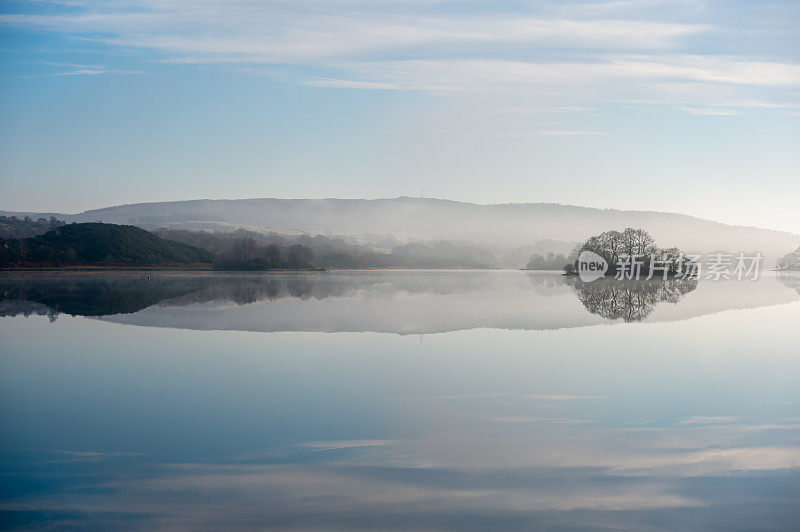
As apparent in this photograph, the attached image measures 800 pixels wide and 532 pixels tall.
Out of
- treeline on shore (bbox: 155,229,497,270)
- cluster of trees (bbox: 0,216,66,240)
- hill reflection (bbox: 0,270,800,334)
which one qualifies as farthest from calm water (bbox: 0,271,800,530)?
cluster of trees (bbox: 0,216,66,240)

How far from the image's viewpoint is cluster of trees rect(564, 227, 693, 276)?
57.7 meters

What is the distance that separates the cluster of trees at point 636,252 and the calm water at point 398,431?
44578 millimetres

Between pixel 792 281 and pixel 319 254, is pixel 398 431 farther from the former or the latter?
pixel 319 254

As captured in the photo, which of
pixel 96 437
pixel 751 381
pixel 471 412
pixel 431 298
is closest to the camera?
pixel 96 437

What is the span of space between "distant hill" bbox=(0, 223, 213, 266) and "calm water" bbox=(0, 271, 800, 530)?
69.5m

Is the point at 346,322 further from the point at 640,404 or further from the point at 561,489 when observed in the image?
the point at 561,489

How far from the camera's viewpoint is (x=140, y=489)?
17.6 ft

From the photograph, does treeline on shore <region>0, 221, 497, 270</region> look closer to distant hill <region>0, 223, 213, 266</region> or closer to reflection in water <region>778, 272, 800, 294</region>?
distant hill <region>0, 223, 213, 266</region>

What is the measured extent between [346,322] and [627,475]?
11.8 m

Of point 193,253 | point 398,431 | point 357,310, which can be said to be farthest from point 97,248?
point 398,431

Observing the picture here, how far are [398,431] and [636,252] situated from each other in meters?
55.0

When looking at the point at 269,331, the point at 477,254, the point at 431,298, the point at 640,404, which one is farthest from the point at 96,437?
the point at 477,254

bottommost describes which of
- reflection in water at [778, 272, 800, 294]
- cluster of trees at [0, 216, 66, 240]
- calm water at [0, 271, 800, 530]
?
calm water at [0, 271, 800, 530]

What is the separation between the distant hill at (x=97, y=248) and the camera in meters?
77.1
